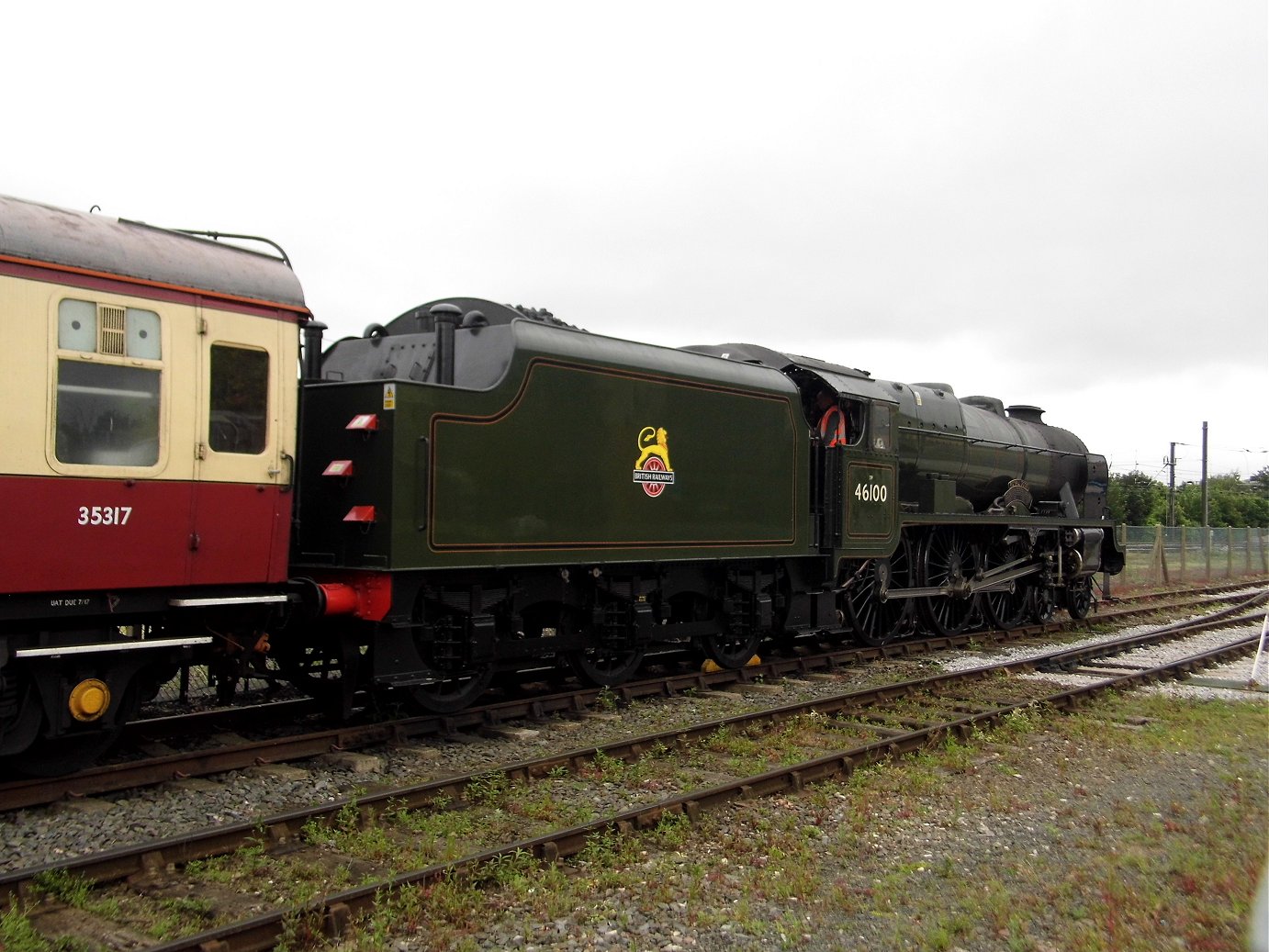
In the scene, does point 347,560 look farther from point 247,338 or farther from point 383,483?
point 247,338

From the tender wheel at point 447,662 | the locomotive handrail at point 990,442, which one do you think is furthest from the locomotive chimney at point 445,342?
the locomotive handrail at point 990,442

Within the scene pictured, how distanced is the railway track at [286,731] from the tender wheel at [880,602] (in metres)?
1.17

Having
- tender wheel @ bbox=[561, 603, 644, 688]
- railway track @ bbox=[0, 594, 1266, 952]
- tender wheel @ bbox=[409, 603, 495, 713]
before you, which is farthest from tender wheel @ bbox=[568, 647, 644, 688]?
railway track @ bbox=[0, 594, 1266, 952]

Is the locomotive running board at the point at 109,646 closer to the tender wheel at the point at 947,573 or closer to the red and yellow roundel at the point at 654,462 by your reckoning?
the red and yellow roundel at the point at 654,462

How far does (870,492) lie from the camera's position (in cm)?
1181

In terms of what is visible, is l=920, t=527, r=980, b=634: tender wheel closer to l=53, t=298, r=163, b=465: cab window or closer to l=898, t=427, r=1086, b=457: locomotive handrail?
l=898, t=427, r=1086, b=457: locomotive handrail

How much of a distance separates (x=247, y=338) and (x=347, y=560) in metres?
1.73

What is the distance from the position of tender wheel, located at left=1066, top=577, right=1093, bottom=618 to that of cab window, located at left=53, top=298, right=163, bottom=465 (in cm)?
1473

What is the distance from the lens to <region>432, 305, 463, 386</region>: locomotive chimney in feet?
25.3

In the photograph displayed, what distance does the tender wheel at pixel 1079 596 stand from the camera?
16891mm

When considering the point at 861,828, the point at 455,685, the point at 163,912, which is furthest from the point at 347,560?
the point at 861,828

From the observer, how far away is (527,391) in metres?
7.93

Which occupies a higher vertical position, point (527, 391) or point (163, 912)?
point (527, 391)

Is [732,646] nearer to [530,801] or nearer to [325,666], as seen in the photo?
[325,666]
